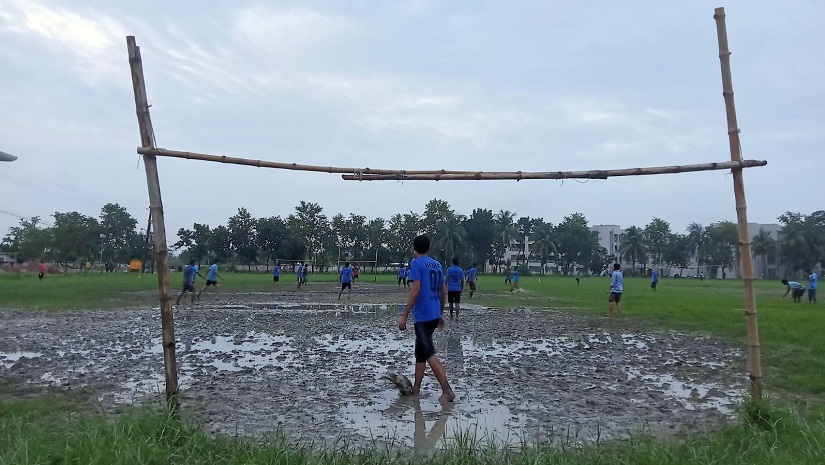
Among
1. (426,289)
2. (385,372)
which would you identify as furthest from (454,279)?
(426,289)

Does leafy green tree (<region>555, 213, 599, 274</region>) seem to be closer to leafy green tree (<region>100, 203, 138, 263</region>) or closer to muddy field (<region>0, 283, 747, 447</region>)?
leafy green tree (<region>100, 203, 138, 263</region>)

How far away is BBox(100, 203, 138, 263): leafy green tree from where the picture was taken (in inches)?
4811

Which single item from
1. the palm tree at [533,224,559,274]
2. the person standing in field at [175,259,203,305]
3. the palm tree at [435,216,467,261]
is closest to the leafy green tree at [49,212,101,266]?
the palm tree at [435,216,467,261]

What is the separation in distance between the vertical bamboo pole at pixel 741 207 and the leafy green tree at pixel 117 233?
422ft

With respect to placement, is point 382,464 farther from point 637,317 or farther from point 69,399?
point 637,317

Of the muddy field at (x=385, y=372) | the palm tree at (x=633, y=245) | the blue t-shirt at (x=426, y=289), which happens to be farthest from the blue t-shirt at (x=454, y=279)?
the palm tree at (x=633, y=245)

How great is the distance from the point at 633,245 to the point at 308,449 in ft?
435

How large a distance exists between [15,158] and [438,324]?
6.31 meters

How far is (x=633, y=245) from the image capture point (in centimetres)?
12900

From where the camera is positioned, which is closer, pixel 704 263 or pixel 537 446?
pixel 537 446

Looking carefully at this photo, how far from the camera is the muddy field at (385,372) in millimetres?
6852

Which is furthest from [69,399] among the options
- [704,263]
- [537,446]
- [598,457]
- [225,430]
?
[704,263]

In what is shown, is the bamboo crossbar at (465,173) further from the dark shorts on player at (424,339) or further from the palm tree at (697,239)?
the palm tree at (697,239)

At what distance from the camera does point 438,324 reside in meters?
8.17
